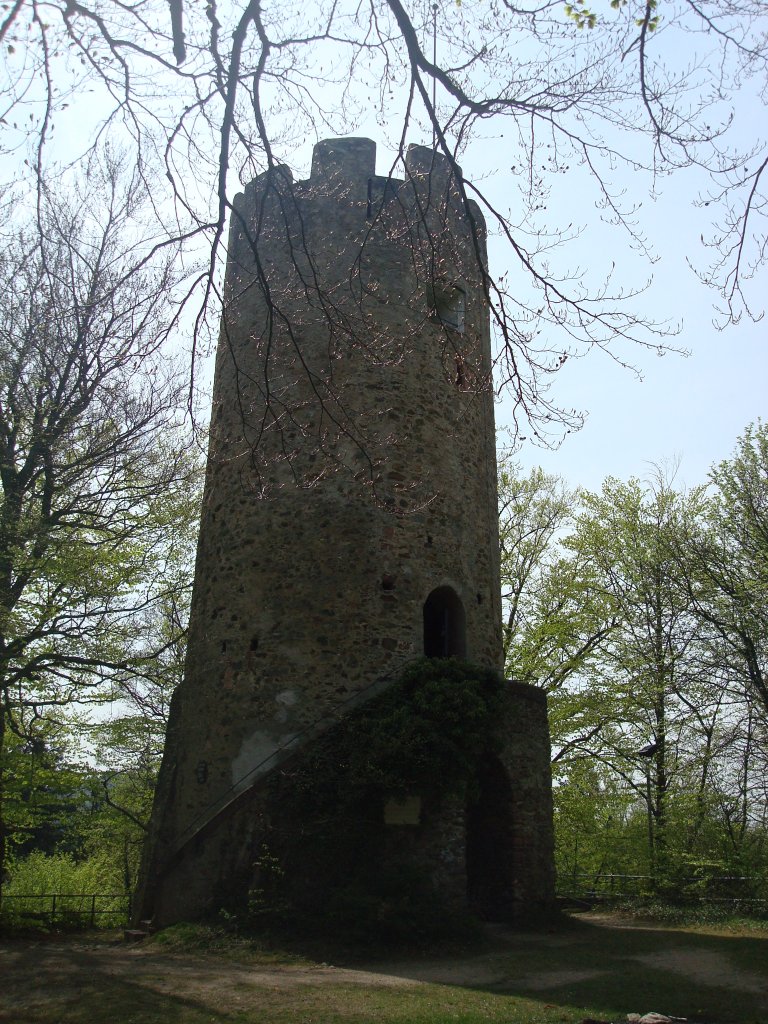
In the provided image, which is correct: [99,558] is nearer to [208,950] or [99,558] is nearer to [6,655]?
[6,655]

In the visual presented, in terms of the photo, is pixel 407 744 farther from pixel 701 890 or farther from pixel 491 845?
pixel 701 890

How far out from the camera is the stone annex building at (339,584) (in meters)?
9.05

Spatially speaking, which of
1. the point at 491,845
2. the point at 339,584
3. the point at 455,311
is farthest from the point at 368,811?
the point at 455,311

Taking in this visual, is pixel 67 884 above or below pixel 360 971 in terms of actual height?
below

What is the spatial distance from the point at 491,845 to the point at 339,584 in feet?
12.3

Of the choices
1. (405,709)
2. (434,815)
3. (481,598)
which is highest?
(481,598)

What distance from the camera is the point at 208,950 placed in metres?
8.01

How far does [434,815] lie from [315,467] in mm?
4526

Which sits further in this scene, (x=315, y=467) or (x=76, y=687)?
(x=76, y=687)

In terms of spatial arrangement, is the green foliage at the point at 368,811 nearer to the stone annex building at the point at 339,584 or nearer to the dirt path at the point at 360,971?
the stone annex building at the point at 339,584

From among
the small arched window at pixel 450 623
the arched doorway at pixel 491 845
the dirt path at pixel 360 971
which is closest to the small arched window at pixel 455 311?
the small arched window at pixel 450 623

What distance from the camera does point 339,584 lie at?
10.2 metres

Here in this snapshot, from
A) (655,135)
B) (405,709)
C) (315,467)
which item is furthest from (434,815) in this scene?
(655,135)

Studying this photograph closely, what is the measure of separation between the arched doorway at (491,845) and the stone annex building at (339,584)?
0.9 inches
